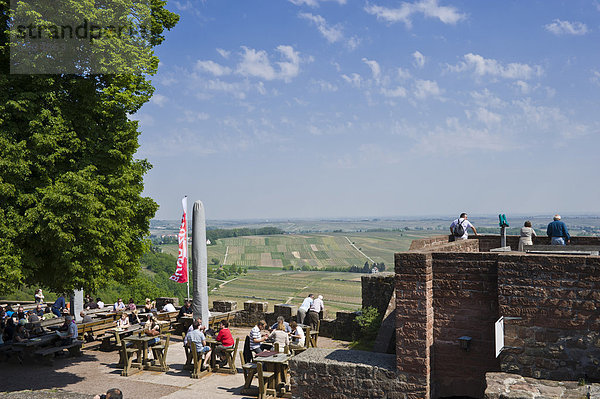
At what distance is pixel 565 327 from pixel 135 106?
10538mm

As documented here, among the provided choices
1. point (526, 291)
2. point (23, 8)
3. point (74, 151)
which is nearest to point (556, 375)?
point (526, 291)

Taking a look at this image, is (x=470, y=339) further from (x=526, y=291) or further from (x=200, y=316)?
(x=200, y=316)

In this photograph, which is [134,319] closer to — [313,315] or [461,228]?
[313,315]

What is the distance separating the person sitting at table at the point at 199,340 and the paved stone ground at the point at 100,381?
566 millimetres

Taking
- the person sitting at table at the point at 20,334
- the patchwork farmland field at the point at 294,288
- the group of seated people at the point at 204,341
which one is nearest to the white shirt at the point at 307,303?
the group of seated people at the point at 204,341

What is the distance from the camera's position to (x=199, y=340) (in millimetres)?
12156

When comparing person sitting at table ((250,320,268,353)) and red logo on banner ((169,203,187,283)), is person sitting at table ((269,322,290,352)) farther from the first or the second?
red logo on banner ((169,203,187,283))

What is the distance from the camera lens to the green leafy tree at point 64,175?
9773 mm

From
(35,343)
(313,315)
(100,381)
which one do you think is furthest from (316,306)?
(35,343)

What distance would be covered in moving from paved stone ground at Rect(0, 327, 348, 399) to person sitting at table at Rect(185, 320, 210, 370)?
1.86 feet

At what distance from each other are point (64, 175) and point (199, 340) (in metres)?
5.16

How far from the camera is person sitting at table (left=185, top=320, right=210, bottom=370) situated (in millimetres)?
12125

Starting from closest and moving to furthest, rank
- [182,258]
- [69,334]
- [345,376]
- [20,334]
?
[345,376]
[20,334]
[69,334]
[182,258]

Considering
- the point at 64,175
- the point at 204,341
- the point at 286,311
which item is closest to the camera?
the point at 64,175
